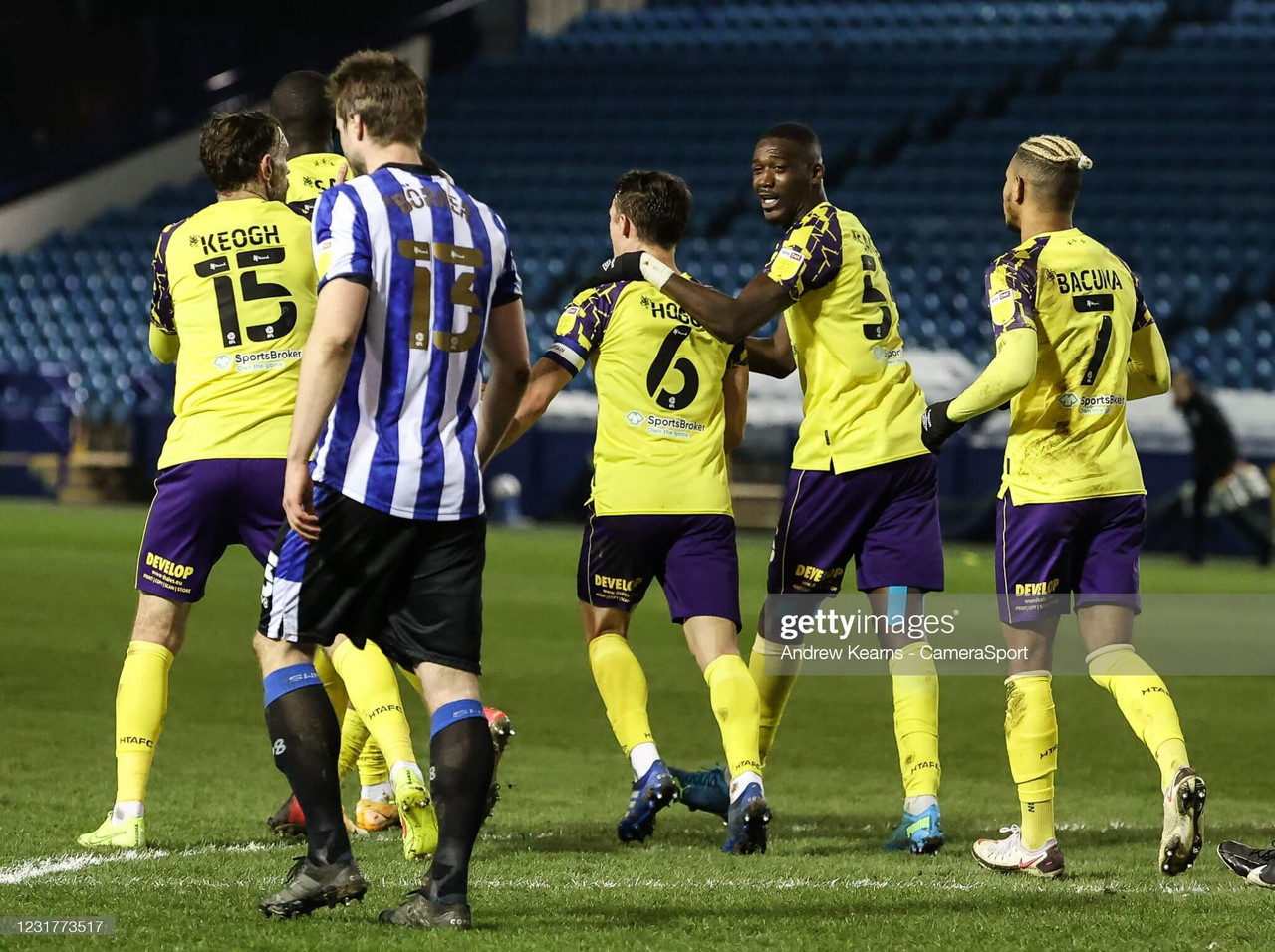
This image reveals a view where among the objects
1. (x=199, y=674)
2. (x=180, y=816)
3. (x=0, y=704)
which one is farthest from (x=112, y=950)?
(x=199, y=674)

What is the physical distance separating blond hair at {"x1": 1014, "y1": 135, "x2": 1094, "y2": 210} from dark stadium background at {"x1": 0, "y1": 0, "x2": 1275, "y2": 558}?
1375cm

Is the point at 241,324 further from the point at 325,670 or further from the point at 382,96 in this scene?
the point at 382,96

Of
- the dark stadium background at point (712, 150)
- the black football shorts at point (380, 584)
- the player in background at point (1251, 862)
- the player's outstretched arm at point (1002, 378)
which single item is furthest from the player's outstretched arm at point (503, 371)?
the dark stadium background at point (712, 150)

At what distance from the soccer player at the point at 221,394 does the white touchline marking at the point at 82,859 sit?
176 millimetres

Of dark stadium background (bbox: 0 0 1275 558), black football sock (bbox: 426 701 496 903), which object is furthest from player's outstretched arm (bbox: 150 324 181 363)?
dark stadium background (bbox: 0 0 1275 558)

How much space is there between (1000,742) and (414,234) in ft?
15.1

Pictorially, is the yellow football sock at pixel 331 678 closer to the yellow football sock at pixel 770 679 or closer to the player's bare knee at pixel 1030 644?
the yellow football sock at pixel 770 679

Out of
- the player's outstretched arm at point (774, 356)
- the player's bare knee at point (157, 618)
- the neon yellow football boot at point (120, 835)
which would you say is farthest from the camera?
the player's outstretched arm at point (774, 356)

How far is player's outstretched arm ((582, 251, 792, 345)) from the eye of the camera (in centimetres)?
523

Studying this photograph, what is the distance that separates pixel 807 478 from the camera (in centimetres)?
→ 564

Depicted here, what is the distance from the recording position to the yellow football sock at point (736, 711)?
521cm

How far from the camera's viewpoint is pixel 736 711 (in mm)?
5273

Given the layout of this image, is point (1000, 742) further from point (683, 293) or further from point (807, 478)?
point (683, 293)

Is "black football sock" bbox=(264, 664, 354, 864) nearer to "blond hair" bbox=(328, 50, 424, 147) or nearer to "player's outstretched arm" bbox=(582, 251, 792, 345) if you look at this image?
"blond hair" bbox=(328, 50, 424, 147)
